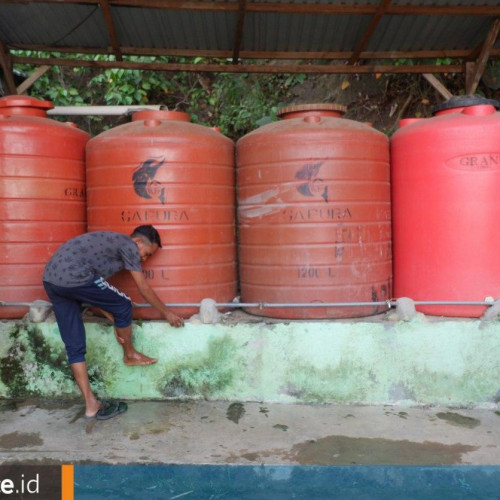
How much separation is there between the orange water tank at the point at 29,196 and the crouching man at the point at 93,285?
21.5 inches

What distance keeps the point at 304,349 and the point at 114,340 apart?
129 cm

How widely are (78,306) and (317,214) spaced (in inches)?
66.3

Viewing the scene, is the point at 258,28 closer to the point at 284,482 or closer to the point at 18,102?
the point at 18,102

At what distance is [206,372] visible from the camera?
12.6 feet

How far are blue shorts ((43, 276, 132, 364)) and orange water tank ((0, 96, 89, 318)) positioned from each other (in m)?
0.57

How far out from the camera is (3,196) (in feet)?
13.1

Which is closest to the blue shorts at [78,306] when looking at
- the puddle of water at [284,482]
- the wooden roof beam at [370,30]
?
the puddle of water at [284,482]

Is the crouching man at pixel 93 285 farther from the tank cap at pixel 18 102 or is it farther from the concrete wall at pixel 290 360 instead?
the tank cap at pixel 18 102

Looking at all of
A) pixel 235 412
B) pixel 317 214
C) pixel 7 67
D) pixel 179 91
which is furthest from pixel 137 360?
pixel 179 91

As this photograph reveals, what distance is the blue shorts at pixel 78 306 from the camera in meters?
3.56

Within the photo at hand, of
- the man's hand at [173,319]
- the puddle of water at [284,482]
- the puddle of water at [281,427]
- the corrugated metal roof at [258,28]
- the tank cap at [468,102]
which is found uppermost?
the corrugated metal roof at [258,28]

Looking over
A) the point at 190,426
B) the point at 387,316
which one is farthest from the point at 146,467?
the point at 387,316

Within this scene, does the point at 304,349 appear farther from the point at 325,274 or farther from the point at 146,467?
the point at 146,467

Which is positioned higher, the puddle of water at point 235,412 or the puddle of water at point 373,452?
the puddle of water at point 235,412
